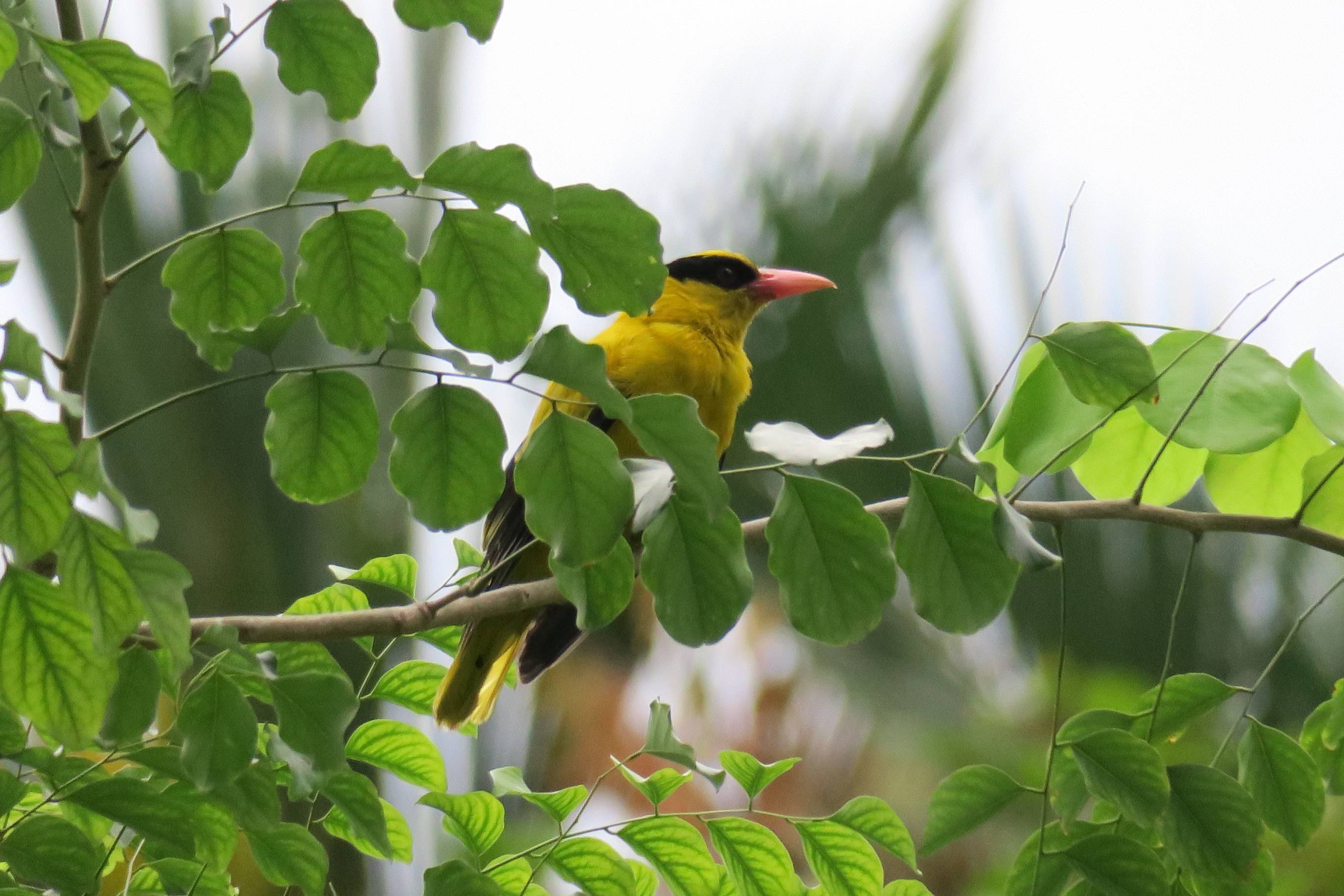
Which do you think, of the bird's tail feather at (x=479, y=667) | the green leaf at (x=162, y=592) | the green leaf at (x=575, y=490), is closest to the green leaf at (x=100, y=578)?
the green leaf at (x=162, y=592)

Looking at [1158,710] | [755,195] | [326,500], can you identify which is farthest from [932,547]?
[755,195]

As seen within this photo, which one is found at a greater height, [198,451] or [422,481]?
[422,481]

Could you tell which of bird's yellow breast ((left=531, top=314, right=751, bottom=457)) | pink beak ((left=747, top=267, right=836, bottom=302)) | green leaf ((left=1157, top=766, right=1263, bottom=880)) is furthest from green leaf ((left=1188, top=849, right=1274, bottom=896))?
pink beak ((left=747, top=267, right=836, bottom=302))

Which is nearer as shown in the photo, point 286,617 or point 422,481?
point 422,481

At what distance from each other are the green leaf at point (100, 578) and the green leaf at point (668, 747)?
383mm

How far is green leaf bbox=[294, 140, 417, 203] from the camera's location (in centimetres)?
82

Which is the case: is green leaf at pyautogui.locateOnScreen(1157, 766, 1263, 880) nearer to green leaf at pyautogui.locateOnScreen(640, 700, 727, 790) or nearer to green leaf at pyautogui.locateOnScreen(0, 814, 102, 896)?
green leaf at pyautogui.locateOnScreen(640, 700, 727, 790)

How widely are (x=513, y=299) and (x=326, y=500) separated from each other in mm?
230

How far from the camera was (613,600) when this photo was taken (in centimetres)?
96

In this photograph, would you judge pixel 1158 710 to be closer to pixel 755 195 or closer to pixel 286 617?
pixel 286 617

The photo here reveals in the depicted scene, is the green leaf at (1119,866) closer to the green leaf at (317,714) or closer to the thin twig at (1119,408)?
the thin twig at (1119,408)

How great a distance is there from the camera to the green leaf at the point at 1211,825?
3.11 ft

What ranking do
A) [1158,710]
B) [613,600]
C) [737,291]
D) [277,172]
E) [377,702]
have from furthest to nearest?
[277,172]
[377,702]
[737,291]
[1158,710]
[613,600]

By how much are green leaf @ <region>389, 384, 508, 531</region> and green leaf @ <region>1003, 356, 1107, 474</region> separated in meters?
0.49
